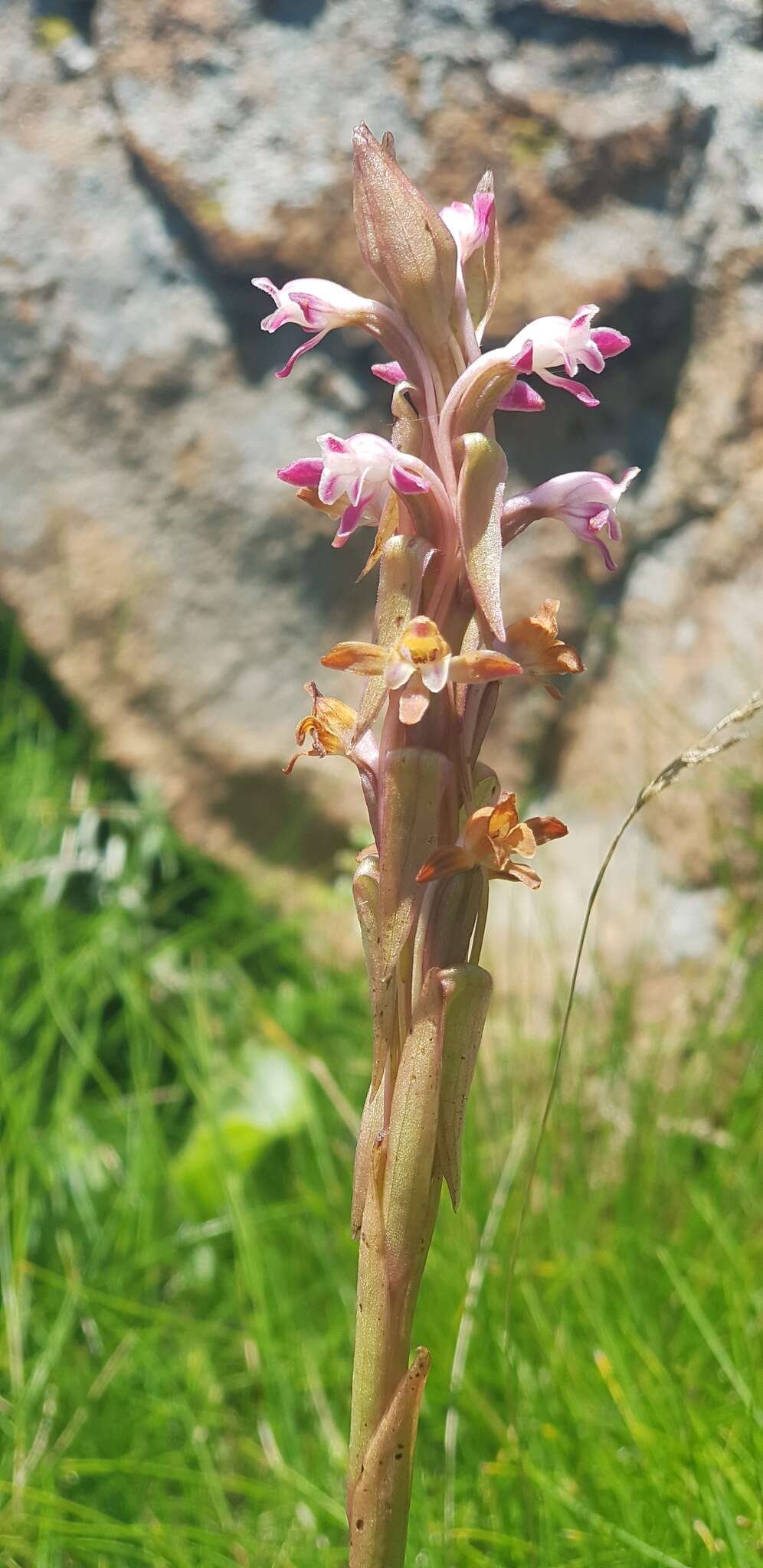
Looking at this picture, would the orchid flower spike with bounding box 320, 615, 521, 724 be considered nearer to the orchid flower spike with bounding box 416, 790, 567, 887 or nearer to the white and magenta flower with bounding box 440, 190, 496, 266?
the orchid flower spike with bounding box 416, 790, 567, 887

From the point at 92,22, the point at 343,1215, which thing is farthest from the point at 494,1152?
the point at 92,22

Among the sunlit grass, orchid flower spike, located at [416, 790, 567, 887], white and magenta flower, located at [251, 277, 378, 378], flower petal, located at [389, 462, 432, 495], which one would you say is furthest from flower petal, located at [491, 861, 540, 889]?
the sunlit grass

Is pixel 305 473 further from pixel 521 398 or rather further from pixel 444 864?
pixel 444 864

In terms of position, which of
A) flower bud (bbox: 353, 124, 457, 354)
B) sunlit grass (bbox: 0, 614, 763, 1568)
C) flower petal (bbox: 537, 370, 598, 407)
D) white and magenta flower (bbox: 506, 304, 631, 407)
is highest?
flower bud (bbox: 353, 124, 457, 354)

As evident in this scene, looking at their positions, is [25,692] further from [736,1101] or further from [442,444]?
[442,444]

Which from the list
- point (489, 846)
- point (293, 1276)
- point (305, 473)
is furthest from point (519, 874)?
point (293, 1276)

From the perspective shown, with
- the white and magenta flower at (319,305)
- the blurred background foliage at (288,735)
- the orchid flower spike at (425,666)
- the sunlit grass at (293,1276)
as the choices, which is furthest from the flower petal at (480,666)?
the blurred background foliage at (288,735)
